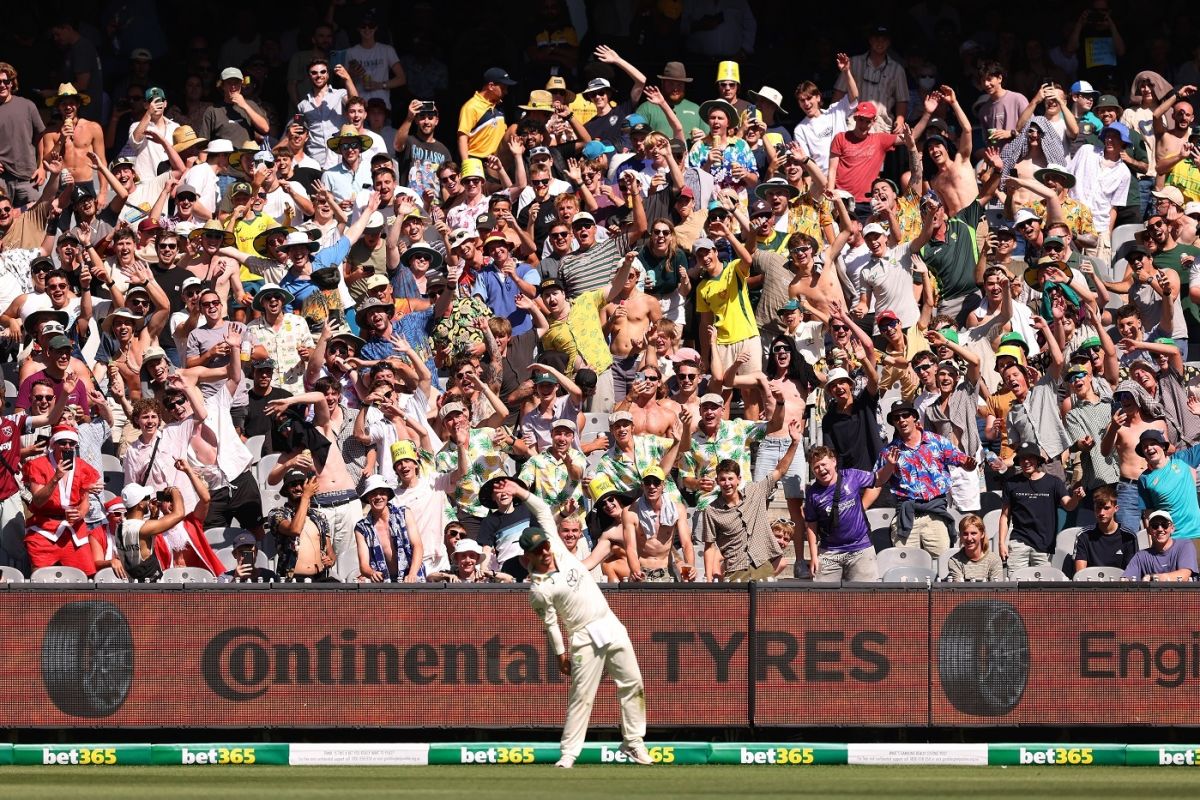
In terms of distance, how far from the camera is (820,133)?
2255 cm

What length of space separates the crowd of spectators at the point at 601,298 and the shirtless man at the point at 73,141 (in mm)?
31

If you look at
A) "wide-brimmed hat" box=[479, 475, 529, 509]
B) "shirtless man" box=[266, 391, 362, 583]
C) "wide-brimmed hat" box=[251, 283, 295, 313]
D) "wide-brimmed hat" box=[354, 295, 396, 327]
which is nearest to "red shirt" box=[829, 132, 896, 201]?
"wide-brimmed hat" box=[354, 295, 396, 327]

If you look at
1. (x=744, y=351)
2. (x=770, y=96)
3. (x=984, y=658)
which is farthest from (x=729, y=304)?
(x=984, y=658)

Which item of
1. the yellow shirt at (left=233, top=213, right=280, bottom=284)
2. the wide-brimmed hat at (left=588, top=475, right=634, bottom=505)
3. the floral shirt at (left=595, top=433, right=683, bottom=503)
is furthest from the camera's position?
the yellow shirt at (left=233, top=213, right=280, bottom=284)

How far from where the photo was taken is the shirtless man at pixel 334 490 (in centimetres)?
1647

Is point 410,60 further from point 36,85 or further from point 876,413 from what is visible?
point 876,413

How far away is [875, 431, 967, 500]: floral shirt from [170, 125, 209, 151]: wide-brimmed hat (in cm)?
823

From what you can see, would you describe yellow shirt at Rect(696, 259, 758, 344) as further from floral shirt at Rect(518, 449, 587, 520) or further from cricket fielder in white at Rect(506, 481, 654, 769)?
cricket fielder in white at Rect(506, 481, 654, 769)

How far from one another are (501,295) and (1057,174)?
18.4 ft

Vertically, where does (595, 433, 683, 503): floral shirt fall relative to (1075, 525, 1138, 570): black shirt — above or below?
above

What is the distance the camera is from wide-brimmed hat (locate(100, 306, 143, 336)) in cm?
1861

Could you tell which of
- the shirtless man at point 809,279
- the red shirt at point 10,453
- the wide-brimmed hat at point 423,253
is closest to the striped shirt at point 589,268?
the wide-brimmed hat at point 423,253

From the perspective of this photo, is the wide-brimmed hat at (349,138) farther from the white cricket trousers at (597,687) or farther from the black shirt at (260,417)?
the white cricket trousers at (597,687)

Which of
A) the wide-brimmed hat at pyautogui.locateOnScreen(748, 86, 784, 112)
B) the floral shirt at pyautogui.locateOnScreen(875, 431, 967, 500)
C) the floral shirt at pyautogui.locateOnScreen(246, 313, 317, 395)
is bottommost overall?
the floral shirt at pyautogui.locateOnScreen(875, 431, 967, 500)
